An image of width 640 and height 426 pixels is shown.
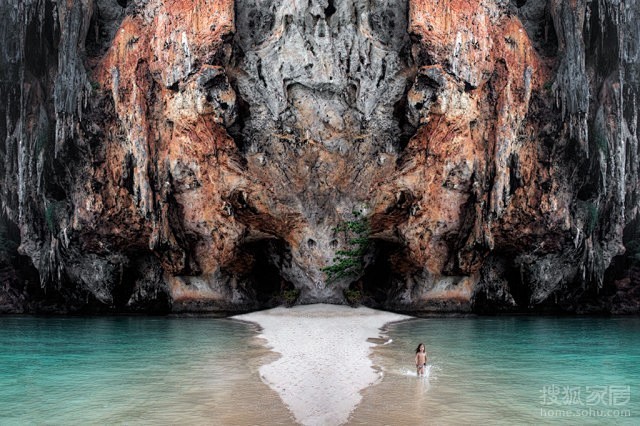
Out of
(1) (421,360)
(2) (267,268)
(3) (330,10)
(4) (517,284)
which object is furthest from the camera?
(2) (267,268)

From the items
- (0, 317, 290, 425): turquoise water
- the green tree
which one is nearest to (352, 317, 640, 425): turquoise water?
(0, 317, 290, 425): turquoise water

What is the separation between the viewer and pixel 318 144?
2447cm

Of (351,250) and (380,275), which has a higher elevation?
(351,250)

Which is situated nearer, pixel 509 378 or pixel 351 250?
pixel 509 378

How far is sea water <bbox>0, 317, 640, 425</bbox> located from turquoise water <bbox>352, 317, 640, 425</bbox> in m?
0.02

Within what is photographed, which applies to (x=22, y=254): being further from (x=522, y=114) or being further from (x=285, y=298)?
(x=522, y=114)

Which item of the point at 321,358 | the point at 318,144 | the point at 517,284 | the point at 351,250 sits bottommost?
the point at 321,358

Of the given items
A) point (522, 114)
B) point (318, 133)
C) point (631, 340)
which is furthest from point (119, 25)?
point (631, 340)

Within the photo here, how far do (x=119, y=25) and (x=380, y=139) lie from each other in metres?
11.7

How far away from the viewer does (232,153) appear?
24344 mm

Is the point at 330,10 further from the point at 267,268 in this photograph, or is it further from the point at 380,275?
the point at 380,275

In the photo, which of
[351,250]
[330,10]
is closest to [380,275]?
[351,250]

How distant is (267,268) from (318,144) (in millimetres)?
6580

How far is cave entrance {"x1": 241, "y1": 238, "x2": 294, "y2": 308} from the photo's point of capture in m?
26.3
